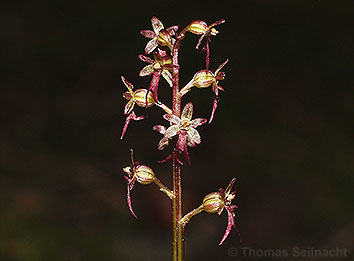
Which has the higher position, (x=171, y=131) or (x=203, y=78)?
(x=203, y=78)

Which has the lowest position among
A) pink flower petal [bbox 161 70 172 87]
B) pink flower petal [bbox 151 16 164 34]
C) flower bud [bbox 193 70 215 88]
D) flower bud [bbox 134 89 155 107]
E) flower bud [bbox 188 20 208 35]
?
flower bud [bbox 134 89 155 107]

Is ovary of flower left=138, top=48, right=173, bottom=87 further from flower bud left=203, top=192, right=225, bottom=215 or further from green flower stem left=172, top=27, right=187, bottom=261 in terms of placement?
flower bud left=203, top=192, right=225, bottom=215

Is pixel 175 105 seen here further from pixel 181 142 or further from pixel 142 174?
pixel 142 174

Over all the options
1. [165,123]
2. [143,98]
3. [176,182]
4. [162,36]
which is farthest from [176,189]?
[165,123]

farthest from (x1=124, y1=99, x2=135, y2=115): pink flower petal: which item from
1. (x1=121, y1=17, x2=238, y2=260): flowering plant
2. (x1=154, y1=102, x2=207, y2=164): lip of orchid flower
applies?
(x1=154, y1=102, x2=207, y2=164): lip of orchid flower

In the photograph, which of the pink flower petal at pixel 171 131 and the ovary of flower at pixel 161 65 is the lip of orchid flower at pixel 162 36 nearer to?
the ovary of flower at pixel 161 65

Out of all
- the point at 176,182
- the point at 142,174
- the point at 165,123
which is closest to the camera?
the point at 176,182

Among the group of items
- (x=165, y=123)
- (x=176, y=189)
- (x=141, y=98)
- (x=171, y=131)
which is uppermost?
(x=165, y=123)
